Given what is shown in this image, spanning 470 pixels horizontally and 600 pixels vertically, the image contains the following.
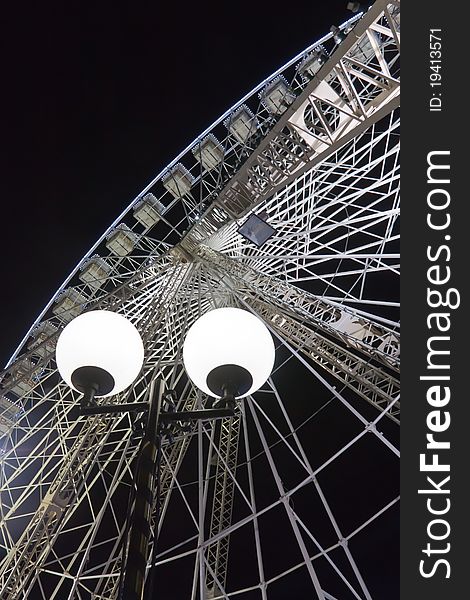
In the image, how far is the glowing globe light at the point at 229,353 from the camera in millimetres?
3436

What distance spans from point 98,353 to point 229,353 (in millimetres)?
852

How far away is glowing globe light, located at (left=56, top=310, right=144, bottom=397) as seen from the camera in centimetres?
361

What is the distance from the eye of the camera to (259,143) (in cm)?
1080

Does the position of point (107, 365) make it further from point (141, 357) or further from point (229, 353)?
point (229, 353)

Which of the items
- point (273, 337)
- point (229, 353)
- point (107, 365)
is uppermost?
point (273, 337)

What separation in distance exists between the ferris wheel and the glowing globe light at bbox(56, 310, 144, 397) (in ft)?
0.84

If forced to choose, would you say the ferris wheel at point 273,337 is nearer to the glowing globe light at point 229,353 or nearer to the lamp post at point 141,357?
the lamp post at point 141,357

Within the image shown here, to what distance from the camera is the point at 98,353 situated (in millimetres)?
3621

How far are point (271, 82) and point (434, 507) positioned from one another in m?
13.6

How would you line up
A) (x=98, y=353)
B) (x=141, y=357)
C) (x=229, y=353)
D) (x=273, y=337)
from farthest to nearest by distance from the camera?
1. (x=273, y=337)
2. (x=141, y=357)
3. (x=98, y=353)
4. (x=229, y=353)

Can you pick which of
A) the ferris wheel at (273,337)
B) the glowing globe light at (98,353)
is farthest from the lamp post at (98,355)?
the ferris wheel at (273,337)

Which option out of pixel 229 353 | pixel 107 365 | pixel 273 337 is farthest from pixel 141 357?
pixel 273 337

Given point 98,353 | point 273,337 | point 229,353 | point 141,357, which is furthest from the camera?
point 273,337

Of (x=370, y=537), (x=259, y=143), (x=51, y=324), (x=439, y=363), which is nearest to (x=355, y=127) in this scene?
(x=259, y=143)
